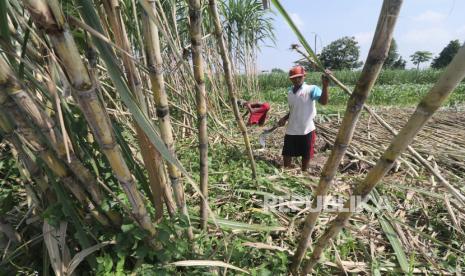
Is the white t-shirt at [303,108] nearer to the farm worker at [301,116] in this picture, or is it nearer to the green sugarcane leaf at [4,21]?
the farm worker at [301,116]

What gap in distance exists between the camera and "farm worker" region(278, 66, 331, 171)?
308 cm

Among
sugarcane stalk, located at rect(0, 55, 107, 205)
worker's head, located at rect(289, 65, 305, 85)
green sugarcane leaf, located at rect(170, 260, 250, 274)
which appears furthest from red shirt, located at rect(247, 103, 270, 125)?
sugarcane stalk, located at rect(0, 55, 107, 205)

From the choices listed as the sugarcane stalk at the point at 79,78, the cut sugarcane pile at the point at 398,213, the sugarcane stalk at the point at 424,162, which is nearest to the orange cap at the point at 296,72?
the cut sugarcane pile at the point at 398,213

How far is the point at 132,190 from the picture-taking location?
3.20 feet

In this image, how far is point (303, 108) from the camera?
3148 millimetres

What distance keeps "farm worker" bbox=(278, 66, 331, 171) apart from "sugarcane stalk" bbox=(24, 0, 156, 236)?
2.45m

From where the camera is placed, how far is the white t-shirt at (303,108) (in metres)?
3.10

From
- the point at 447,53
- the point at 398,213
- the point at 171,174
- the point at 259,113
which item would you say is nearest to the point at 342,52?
the point at 259,113

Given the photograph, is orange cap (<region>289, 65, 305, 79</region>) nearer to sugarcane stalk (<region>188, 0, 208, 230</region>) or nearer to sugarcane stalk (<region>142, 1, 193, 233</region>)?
sugarcane stalk (<region>188, 0, 208, 230</region>)

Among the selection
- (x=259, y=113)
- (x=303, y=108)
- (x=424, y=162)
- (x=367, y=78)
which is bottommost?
(x=259, y=113)

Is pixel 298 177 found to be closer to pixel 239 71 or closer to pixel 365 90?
pixel 365 90

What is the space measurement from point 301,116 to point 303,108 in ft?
0.31

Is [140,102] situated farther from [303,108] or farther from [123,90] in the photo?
[303,108]

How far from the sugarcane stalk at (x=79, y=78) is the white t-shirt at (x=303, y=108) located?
246cm
